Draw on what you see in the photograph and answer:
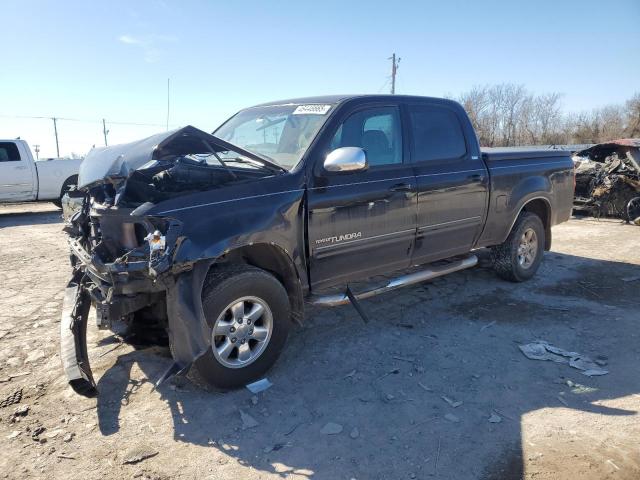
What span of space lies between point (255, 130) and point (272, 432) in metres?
2.70

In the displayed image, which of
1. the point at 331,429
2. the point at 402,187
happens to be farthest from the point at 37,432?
the point at 402,187

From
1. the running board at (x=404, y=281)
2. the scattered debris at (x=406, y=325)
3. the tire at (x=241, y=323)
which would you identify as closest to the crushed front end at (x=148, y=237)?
the tire at (x=241, y=323)

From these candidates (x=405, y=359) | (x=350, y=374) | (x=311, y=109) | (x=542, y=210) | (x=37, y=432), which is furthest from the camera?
(x=542, y=210)

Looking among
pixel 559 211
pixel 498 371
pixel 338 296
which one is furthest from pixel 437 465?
pixel 559 211

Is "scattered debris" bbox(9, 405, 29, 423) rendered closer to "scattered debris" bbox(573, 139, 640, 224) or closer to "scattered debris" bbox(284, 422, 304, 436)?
"scattered debris" bbox(284, 422, 304, 436)

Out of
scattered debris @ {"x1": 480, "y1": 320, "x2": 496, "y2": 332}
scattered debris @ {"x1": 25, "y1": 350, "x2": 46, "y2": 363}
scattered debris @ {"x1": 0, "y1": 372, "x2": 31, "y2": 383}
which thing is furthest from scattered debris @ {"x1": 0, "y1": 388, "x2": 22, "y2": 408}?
scattered debris @ {"x1": 480, "y1": 320, "x2": 496, "y2": 332}

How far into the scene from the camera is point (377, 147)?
4.23m

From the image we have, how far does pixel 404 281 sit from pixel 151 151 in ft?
8.21

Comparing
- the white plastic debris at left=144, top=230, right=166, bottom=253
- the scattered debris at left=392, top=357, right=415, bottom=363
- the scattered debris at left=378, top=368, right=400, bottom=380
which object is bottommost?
the scattered debris at left=378, top=368, right=400, bottom=380

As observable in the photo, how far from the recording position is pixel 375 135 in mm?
4250

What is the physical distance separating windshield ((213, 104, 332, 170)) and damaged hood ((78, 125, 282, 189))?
0.36 metres

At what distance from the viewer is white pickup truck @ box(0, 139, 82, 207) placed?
1278 centimetres

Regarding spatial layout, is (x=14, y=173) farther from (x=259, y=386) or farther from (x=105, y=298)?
(x=259, y=386)

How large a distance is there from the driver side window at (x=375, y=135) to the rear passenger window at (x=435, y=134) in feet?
0.74
